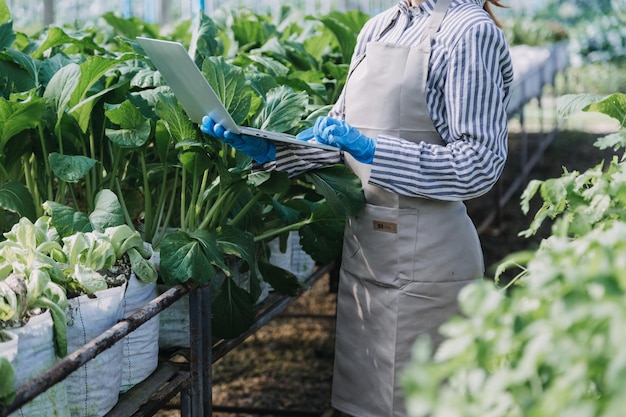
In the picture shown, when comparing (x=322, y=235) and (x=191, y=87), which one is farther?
(x=322, y=235)

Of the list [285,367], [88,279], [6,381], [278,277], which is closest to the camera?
[6,381]

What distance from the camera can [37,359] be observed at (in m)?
1.68

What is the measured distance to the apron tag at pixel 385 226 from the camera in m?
2.28

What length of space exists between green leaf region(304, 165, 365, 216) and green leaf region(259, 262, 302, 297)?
1.56ft

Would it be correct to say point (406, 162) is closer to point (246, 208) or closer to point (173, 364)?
point (246, 208)

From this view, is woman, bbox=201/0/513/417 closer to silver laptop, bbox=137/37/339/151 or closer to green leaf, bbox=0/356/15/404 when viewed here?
silver laptop, bbox=137/37/339/151

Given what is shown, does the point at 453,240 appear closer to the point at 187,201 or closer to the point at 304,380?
the point at 187,201

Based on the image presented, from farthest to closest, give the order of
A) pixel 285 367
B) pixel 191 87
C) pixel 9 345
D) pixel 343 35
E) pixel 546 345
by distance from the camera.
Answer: pixel 285 367
pixel 343 35
pixel 191 87
pixel 9 345
pixel 546 345

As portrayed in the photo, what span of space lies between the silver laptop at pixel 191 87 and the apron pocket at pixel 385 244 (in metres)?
0.26

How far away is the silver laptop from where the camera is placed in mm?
1930

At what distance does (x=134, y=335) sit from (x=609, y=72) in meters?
11.5

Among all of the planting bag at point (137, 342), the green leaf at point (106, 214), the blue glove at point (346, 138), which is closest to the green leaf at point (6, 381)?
the planting bag at point (137, 342)

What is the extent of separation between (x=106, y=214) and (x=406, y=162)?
761 mm

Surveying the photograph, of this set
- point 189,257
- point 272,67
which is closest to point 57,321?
point 189,257
